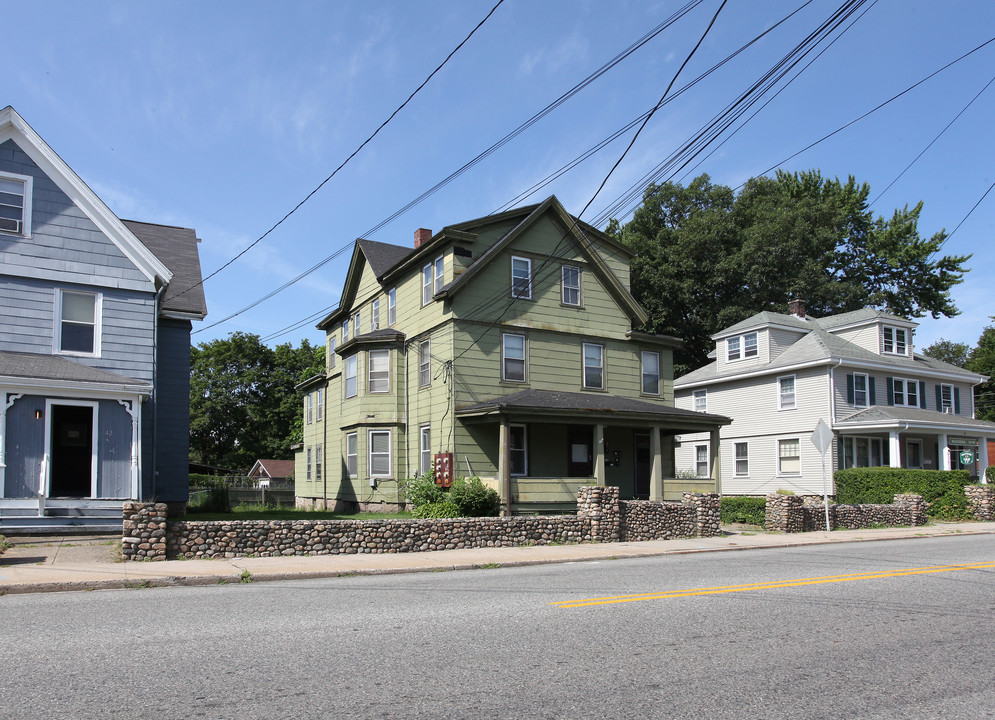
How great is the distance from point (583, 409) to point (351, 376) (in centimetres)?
1023

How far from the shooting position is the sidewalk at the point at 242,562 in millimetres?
11820

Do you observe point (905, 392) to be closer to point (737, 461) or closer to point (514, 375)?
point (737, 461)

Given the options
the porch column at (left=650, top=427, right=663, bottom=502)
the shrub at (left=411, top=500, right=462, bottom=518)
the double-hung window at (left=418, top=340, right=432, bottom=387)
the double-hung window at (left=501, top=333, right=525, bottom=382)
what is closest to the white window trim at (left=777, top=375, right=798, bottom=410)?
the porch column at (left=650, top=427, right=663, bottom=502)

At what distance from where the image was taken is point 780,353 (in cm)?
3709

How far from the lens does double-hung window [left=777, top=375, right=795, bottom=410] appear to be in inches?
1394

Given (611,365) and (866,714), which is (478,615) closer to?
(866,714)

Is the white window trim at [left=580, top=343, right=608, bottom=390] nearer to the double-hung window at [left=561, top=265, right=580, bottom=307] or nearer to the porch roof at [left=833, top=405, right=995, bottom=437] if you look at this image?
the double-hung window at [left=561, top=265, right=580, bottom=307]

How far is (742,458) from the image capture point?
37.8 metres

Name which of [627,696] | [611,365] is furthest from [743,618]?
[611,365]

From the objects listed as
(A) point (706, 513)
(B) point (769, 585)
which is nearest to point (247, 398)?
(A) point (706, 513)

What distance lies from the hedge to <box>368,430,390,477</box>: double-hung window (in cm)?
1768

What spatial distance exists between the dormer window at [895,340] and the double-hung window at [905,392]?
5.72 ft

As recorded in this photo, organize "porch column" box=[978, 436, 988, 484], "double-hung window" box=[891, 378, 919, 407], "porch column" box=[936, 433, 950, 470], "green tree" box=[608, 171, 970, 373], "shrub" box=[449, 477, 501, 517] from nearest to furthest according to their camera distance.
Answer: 1. "shrub" box=[449, 477, 501, 517]
2. "porch column" box=[936, 433, 950, 470]
3. "double-hung window" box=[891, 378, 919, 407]
4. "porch column" box=[978, 436, 988, 484]
5. "green tree" box=[608, 171, 970, 373]

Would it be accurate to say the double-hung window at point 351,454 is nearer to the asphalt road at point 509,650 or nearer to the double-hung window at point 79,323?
the double-hung window at point 79,323
